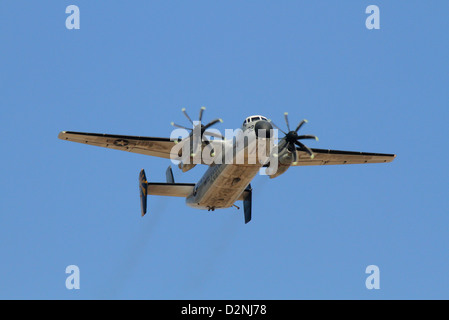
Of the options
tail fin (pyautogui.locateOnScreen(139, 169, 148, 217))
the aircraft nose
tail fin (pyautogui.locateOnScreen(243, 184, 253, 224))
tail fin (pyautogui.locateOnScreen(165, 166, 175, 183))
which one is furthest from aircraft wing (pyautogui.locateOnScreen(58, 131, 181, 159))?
the aircraft nose

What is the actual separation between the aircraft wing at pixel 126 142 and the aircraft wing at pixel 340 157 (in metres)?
8.49

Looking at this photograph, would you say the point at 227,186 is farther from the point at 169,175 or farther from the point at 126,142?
the point at 169,175

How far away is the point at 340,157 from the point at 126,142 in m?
13.3

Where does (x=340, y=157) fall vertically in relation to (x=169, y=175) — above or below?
above

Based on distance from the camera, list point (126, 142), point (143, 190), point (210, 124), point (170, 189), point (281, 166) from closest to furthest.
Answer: point (210, 124) < point (281, 166) < point (126, 142) < point (143, 190) < point (170, 189)

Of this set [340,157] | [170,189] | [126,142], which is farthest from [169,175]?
[340,157]

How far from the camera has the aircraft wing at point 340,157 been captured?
132ft

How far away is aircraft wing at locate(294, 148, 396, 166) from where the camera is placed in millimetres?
40375

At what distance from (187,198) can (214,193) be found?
12.1ft

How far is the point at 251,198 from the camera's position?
132 ft

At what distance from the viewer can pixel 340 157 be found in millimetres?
40844

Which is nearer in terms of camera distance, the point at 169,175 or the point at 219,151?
the point at 219,151
